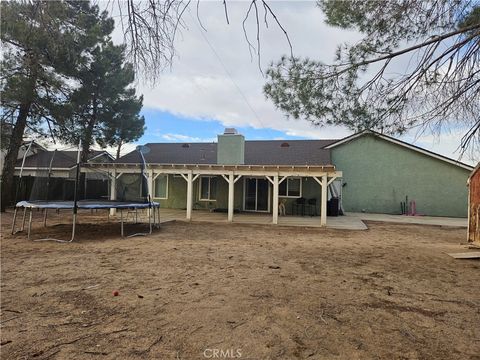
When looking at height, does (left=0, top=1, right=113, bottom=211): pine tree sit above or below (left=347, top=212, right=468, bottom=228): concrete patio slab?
above

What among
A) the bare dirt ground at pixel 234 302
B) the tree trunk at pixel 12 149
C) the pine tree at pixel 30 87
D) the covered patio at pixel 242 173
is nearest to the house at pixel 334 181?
the covered patio at pixel 242 173

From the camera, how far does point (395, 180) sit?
18188mm

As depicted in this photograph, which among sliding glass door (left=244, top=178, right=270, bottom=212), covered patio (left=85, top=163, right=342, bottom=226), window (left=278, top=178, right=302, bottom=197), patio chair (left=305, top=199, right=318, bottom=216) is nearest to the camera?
covered patio (left=85, top=163, right=342, bottom=226)

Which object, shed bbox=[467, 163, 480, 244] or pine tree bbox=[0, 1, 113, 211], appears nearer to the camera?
shed bbox=[467, 163, 480, 244]

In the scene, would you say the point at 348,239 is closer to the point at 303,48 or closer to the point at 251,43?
the point at 303,48

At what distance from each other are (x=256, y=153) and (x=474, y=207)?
38.0ft

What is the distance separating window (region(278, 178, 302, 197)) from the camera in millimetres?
16125

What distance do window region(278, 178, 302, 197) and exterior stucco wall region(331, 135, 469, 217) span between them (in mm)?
A: 3895

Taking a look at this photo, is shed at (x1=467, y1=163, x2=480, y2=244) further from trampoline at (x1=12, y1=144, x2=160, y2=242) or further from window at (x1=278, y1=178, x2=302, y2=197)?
trampoline at (x1=12, y1=144, x2=160, y2=242)

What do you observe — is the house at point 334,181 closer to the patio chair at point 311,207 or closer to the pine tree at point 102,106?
the patio chair at point 311,207

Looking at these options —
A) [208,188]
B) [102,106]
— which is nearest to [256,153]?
[208,188]

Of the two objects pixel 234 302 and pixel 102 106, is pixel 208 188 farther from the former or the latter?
pixel 234 302

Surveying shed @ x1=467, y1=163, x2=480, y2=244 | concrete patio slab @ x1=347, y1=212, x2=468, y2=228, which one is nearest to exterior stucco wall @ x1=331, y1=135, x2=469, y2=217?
concrete patio slab @ x1=347, y1=212, x2=468, y2=228

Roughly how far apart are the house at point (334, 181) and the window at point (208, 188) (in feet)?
0.17
